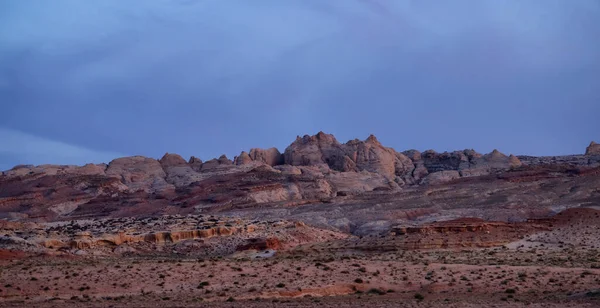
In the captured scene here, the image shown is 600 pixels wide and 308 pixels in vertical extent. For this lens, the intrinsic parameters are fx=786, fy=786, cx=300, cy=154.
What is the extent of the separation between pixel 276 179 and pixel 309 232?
4571cm

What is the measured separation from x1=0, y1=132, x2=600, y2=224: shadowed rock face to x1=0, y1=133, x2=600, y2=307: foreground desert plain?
358 mm

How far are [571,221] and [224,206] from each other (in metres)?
45.5

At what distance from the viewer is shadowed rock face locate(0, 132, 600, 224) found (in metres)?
97.7

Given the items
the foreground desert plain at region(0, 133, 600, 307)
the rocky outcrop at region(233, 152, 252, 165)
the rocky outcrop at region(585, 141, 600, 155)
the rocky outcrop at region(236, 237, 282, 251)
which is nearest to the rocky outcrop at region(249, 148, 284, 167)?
the foreground desert plain at region(0, 133, 600, 307)

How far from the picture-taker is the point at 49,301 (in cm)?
3191

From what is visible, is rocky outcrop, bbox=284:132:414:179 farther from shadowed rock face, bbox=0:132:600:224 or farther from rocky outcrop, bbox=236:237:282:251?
rocky outcrop, bbox=236:237:282:251

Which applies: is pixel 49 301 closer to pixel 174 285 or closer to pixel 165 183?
pixel 174 285

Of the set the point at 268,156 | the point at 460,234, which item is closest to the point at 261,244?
the point at 460,234

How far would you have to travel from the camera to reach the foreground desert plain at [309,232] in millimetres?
33750

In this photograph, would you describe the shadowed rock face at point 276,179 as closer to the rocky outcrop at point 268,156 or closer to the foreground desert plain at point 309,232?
the rocky outcrop at point 268,156

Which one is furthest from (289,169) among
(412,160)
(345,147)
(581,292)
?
(581,292)

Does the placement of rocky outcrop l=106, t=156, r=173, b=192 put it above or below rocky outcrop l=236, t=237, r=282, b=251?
above

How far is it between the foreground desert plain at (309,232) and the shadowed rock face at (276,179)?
0.36 metres

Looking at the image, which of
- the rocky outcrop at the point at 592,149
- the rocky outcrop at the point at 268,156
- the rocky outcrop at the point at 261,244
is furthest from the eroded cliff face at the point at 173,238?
the rocky outcrop at the point at 592,149
